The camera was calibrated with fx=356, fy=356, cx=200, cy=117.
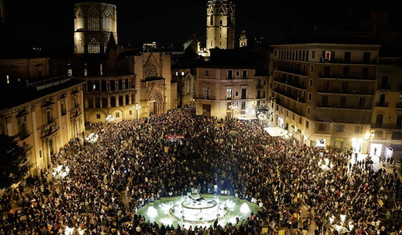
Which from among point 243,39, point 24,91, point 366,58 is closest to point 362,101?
point 366,58

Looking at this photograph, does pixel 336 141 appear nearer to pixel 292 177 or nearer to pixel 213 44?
pixel 292 177

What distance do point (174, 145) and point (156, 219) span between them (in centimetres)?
1254

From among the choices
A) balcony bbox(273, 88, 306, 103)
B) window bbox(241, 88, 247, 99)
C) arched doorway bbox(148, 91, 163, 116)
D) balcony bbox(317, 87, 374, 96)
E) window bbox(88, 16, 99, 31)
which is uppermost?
window bbox(88, 16, 99, 31)

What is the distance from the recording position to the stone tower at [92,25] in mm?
65500

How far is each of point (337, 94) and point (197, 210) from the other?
2207 cm

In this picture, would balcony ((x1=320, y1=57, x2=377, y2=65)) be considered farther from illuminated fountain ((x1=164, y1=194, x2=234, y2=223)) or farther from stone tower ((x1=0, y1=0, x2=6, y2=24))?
stone tower ((x1=0, y1=0, x2=6, y2=24))

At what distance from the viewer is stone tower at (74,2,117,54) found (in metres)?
65.5

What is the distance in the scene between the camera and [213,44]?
89.4 meters

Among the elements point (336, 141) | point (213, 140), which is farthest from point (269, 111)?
point (213, 140)

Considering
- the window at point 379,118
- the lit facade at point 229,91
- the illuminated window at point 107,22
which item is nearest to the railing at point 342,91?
the window at point 379,118

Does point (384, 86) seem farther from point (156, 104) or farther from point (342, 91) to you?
point (156, 104)

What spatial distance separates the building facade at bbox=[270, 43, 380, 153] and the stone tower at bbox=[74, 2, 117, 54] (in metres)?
39.3

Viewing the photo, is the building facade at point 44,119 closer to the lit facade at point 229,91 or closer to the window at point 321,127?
the lit facade at point 229,91

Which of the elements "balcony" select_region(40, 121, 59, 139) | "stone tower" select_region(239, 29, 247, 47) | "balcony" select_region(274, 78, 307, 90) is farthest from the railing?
"stone tower" select_region(239, 29, 247, 47)
